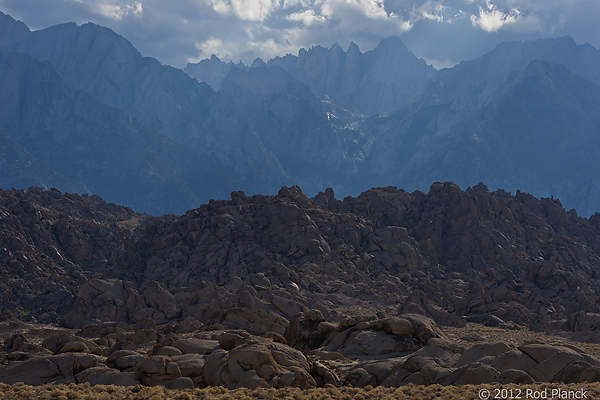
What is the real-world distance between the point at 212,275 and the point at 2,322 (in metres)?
27.4

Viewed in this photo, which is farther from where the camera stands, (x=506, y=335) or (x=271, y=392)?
(x=506, y=335)

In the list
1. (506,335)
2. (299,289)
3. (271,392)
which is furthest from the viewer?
(299,289)

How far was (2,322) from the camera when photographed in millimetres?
69625

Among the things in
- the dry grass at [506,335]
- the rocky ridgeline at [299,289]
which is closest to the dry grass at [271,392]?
the rocky ridgeline at [299,289]

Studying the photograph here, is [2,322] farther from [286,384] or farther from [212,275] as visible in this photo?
[286,384]

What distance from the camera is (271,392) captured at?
28.9 metres

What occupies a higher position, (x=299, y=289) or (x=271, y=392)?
(x=299, y=289)

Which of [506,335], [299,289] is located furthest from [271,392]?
[299,289]

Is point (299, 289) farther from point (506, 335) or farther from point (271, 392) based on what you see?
point (271, 392)

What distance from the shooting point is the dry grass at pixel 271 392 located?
90.2 feet

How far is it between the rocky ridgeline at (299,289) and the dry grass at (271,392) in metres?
1.97

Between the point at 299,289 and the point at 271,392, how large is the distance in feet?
160

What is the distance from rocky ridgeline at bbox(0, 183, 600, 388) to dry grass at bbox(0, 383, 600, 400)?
1.97 metres

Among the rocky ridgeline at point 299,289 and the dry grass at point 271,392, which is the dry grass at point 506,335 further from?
the dry grass at point 271,392
